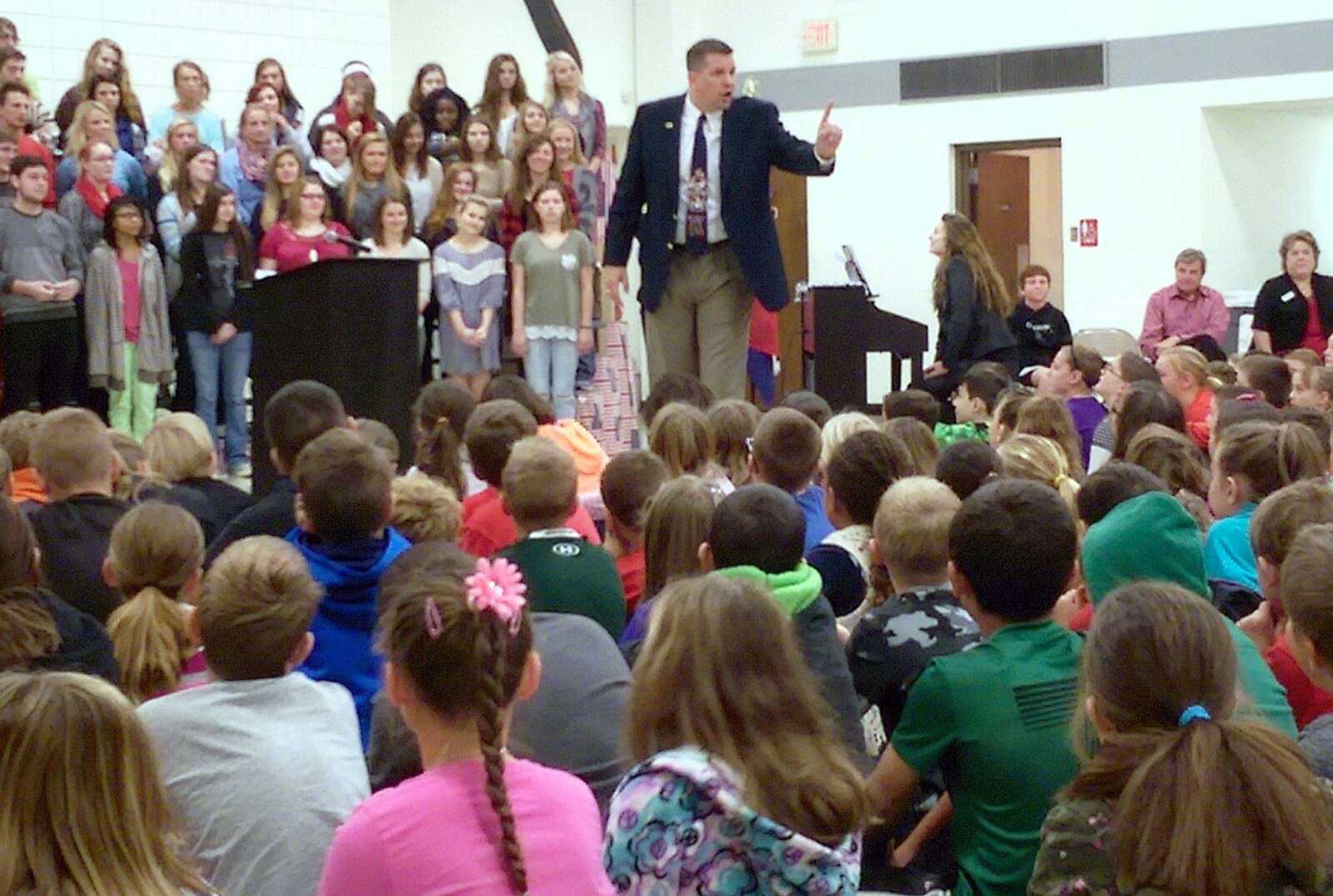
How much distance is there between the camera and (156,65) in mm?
11031

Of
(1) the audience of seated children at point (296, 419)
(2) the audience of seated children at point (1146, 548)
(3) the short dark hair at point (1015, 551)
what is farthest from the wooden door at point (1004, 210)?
(3) the short dark hair at point (1015, 551)

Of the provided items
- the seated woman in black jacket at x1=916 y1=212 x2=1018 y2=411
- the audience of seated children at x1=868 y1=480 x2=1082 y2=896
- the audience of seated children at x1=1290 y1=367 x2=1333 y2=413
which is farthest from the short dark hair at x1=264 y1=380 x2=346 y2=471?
the seated woman in black jacket at x1=916 y1=212 x2=1018 y2=411

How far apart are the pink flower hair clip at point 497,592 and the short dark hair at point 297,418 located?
252cm

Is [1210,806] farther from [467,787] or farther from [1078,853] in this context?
[467,787]

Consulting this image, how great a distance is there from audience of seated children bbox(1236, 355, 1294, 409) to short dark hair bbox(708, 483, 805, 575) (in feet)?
12.6

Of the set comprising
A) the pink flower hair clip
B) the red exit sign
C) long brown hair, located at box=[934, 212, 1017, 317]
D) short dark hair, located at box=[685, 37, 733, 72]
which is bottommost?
the pink flower hair clip

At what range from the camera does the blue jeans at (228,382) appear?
8328 millimetres

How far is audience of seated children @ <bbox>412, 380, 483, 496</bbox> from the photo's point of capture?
5160 millimetres

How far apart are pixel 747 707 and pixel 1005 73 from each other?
1117 cm

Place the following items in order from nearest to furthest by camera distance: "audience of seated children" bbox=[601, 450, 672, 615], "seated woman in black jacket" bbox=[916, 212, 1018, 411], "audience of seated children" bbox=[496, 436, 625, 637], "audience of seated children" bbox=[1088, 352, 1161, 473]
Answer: "audience of seated children" bbox=[496, 436, 625, 637] < "audience of seated children" bbox=[601, 450, 672, 615] < "audience of seated children" bbox=[1088, 352, 1161, 473] < "seated woman in black jacket" bbox=[916, 212, 1018, 411]

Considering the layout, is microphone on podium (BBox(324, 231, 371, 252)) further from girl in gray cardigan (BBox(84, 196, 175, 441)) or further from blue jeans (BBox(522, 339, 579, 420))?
blue jeans (BBox(522, 339, 579, 420))

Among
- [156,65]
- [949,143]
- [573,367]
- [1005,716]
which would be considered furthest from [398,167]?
[1005,716]

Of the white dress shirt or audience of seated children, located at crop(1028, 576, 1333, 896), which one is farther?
the white dress shirt

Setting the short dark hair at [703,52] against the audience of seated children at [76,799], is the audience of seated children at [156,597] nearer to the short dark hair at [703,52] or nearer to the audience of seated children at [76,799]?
the audience of seated children at [76,799]
